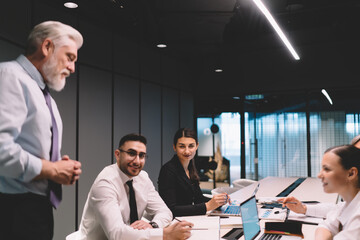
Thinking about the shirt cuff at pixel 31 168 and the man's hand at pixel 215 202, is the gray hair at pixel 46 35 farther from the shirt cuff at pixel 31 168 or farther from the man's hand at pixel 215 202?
the man's hand at pixel 215 202

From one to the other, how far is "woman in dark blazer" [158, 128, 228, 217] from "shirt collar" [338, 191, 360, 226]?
105cm

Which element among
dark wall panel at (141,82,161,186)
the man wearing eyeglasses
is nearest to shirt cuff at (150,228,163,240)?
the man wearing eyeglasses

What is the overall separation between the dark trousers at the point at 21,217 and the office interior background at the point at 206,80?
9.69 feet

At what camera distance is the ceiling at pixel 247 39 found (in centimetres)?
471

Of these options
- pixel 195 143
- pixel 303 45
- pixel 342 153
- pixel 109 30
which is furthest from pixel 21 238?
pixel 303 45

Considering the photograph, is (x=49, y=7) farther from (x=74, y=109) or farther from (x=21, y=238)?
(x=21, y=238)

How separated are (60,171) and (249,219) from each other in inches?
50.5

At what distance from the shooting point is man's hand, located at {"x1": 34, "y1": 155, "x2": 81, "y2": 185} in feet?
4.21

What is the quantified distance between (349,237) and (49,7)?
442 centimetres

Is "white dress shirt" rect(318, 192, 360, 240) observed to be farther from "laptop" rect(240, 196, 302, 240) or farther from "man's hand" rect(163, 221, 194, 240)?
"man's hand" rect(163, 221, 194, 240)

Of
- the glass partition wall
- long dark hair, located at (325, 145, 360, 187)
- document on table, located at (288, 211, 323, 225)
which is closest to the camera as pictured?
long dark hair, located at (325, 145, 360, 187)

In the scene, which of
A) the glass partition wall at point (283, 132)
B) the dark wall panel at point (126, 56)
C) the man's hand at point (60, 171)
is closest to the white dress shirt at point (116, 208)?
the man's hand at point (60, 171)

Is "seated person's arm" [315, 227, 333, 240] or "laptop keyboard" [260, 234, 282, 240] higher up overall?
"seated person's arm" [315, 227, 333, 240]

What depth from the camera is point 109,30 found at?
5547mm
